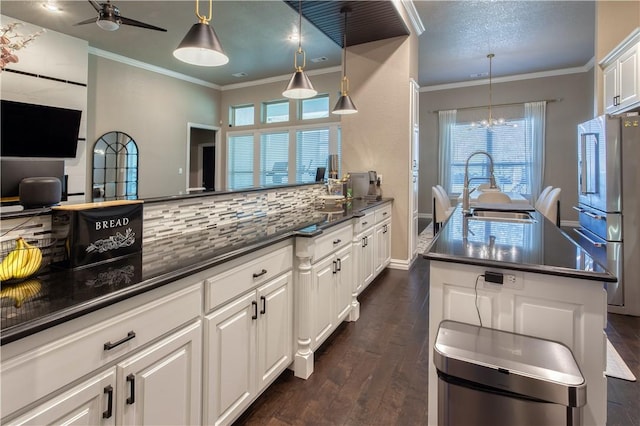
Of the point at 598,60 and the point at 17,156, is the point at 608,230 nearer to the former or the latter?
the point at 598,60

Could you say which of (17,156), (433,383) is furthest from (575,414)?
(17,156)

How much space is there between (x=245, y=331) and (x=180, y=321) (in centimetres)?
41

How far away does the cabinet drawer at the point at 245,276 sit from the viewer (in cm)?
140

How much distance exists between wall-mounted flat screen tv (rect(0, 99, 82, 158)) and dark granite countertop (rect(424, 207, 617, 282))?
220 inches

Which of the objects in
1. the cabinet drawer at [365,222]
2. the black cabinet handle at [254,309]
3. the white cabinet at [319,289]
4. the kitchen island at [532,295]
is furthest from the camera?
the cabinet drawer at [365,222]

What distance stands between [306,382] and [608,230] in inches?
117

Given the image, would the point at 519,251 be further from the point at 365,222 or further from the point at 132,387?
the point at 365,222

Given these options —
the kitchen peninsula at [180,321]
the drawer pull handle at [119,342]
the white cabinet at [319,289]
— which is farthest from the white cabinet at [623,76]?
the drawer pull handle at [119,342]

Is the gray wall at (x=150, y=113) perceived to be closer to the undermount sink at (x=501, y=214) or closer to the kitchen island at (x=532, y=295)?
the undermount sink at (x=501, y=214)

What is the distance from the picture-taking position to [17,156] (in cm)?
479

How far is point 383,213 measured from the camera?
4051mm

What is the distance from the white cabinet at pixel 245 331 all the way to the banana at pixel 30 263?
21.9 inches

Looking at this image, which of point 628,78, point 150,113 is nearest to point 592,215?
point 628,78

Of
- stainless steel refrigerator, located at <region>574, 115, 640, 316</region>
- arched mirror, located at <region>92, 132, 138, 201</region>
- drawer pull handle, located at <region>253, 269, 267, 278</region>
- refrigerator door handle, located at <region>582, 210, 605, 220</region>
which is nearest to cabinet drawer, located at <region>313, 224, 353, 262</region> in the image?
drawer pull handle, located at <region>253, 269, 267, 278</region>
